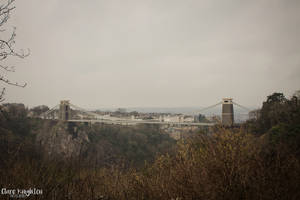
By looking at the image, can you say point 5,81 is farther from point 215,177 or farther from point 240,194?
point 240,194

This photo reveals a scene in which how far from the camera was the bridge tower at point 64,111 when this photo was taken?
1305 inches

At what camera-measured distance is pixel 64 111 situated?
33188mm

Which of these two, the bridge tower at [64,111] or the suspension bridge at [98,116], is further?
the bridge tower at [64,111]

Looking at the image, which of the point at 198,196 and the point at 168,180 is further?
the point at 168,180

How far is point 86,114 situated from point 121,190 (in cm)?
3855

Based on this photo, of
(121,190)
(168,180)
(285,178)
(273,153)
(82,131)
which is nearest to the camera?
(285,178)

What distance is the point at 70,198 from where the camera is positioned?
5.12ft

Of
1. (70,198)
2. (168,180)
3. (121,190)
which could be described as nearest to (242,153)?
(168,180)

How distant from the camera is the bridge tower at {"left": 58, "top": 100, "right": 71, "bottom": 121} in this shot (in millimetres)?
33156

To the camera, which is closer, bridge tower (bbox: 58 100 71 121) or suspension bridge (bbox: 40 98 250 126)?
suspension bridge (bbox: 40 98 250 126)

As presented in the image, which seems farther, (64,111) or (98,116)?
(98,116)

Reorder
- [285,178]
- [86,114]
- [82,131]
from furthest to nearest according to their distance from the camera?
[86,114] < [82,131] < [285,178]

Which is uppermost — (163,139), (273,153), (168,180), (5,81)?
(5,81)

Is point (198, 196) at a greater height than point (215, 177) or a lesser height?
lesser
